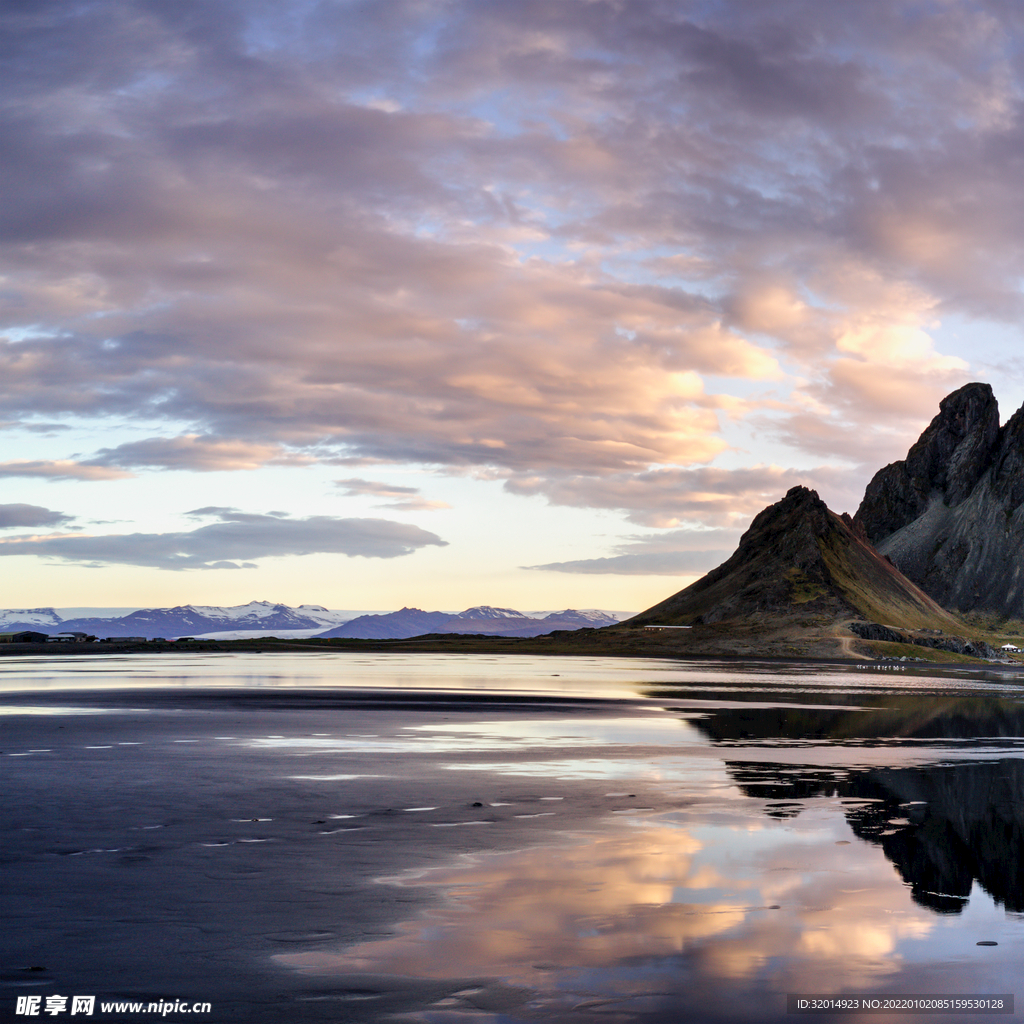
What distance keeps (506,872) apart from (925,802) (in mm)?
12569

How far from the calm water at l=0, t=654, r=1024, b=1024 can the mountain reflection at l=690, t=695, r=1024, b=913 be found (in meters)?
0.11

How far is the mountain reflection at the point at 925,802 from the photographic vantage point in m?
16.4

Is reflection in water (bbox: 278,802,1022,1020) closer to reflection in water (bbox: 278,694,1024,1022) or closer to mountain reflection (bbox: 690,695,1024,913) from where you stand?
reflection in water (bbox: 278,694,1024,1022)

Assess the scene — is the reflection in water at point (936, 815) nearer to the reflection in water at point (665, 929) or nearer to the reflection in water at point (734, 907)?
the reflection in water at point (734, 907)

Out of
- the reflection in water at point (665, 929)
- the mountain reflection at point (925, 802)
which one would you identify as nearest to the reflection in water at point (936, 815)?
the mountain reflection at point (925, 802)

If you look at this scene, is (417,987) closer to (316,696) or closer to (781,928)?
(781,928)

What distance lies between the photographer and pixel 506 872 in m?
16.1

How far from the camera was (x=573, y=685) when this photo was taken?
7769cm

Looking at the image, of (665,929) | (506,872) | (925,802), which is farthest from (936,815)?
(665,929)

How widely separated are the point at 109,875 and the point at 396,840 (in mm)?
5182

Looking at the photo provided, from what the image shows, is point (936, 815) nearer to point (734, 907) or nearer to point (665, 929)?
point (734, 907)

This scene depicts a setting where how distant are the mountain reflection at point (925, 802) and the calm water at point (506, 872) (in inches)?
4.3

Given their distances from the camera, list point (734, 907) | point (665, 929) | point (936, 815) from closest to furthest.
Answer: point (665, 929)
point (734, 907)
point (936, 815)

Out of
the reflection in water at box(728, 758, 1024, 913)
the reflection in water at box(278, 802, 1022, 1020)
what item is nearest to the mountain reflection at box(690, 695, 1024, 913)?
the reflection in water at box(728, 758, 1024, 913)
